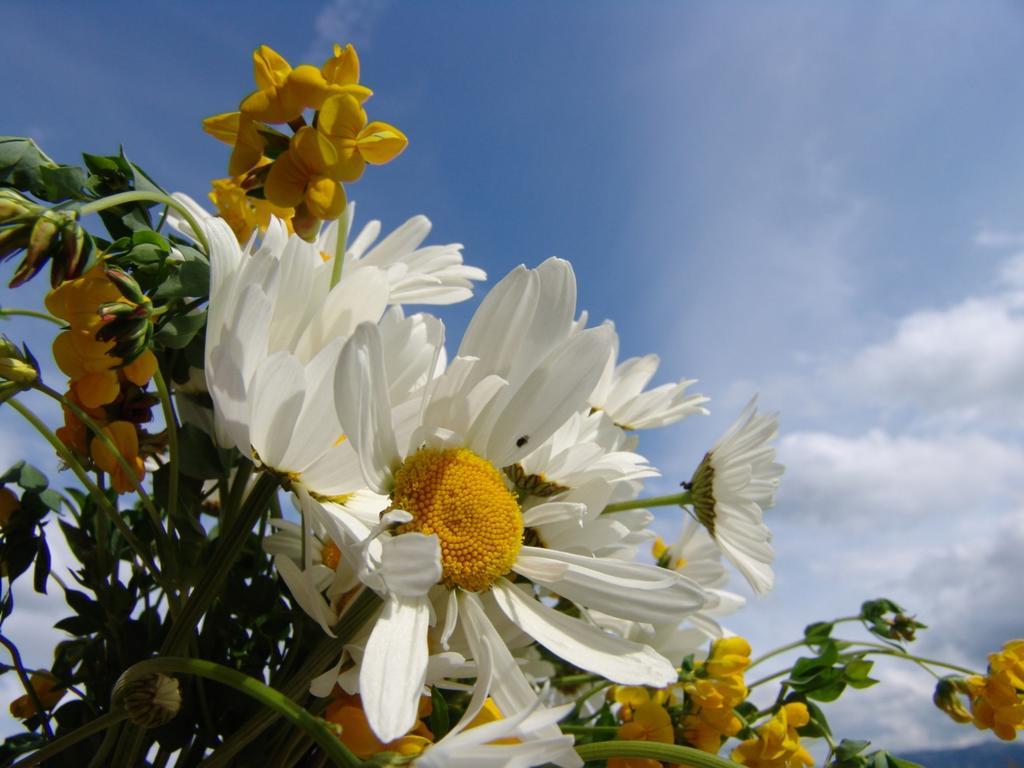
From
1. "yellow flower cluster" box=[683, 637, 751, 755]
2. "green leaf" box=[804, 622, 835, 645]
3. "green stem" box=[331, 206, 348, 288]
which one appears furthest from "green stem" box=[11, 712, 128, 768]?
"green leaf" box=[804, 622, 835, 645]

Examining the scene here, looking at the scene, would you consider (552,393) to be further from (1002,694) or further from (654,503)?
(1002,694)

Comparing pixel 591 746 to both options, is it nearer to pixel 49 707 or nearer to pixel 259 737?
pixel 259 737

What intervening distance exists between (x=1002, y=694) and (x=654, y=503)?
1.05 ft

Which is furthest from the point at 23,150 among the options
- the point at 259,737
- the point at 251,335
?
the point at 259,737

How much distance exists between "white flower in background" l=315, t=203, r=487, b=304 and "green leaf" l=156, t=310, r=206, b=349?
93mm

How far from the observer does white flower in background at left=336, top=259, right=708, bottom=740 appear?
34 centimetres

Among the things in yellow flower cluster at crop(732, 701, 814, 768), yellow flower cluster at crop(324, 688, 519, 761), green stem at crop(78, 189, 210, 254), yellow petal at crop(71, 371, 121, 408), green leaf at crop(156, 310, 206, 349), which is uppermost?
green stem at crop(78, 189, 210, 254)

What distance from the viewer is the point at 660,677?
1.11 ft

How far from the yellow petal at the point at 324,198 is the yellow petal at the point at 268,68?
53 mm

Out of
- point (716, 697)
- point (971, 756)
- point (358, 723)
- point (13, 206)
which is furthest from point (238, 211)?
point (971, 756)

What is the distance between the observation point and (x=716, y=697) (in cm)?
57

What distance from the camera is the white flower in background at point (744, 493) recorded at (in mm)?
572

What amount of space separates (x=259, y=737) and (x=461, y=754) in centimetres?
18

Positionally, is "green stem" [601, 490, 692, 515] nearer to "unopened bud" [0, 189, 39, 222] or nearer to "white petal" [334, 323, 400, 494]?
"white petal" [334, 323, 400, 494]
